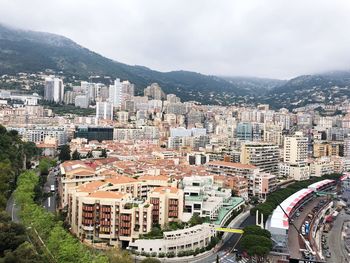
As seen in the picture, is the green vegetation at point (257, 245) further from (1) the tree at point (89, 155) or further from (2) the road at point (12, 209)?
(1) the tree at point (89, 155)

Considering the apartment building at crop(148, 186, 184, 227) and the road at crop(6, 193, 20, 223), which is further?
the apartment building at crop(148, 186, 184, 227)

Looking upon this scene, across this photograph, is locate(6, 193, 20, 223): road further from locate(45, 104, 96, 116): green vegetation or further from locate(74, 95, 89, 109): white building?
locate(74, 95, 89, 109): white building

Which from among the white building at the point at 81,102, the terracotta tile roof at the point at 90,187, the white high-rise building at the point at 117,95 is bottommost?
the terracotta tile roof at the point at 90,187

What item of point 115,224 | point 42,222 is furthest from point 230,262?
point 42,222

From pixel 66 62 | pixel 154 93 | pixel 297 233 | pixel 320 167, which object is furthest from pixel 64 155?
pixel 66 62

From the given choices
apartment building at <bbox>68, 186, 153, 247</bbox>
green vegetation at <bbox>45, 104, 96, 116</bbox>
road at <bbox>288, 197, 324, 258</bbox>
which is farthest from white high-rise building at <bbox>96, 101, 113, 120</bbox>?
apartment building at <bbox>68, 186, 153, 247</bbox>

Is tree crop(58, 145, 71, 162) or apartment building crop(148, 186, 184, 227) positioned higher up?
tree crop(58, 145, 71, 162)

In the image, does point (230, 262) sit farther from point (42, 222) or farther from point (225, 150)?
point (225, 150)

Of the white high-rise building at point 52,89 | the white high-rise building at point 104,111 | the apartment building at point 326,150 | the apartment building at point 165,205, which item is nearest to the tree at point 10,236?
the apartment building at point 165,205
